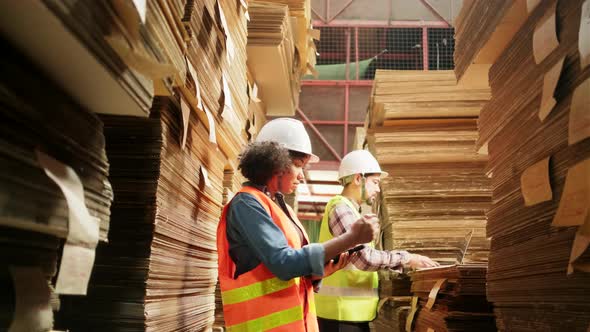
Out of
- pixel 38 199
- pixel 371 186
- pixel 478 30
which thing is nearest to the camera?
pixel 38 199

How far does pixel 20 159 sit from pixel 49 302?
1.05 ft

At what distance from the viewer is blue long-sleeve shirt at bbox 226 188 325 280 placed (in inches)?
91.3

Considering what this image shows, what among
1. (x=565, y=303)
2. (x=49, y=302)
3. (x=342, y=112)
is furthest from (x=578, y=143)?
(x=342, y=112)

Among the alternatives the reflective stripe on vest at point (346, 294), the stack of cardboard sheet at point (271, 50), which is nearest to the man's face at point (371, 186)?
the reflective stripe on vest at point (346, 294)

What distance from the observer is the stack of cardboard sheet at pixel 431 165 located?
468cm

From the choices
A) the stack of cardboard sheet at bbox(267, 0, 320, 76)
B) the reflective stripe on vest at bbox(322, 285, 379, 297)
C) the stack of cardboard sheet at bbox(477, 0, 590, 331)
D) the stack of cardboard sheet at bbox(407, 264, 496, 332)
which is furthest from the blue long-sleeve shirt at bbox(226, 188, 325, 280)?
the stack of cardboard sheet at bbox(267, 0, 320, 76)

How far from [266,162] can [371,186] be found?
209cm

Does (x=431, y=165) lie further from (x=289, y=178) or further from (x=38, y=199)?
(x=38, y=199)

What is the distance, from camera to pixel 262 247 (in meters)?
2.34

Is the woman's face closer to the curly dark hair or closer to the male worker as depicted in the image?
the curly dark hair

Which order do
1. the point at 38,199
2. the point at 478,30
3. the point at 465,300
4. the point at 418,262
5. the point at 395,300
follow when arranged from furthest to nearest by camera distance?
the point at 395,300, the point at 418,262, the point at 465,300, the point at 478,30, the point at 38,199

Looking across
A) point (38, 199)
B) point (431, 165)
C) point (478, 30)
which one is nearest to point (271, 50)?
point (431, 165)

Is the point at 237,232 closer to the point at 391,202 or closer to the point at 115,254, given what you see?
the point at 115,254

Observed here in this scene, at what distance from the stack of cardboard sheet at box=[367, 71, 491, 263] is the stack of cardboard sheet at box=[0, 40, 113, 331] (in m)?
3.72
